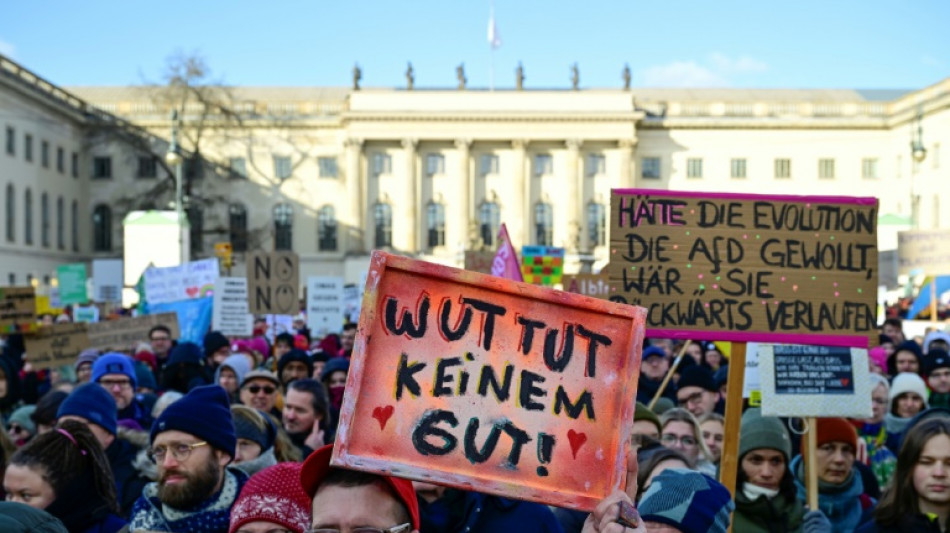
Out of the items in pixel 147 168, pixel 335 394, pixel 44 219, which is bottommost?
pixel 335 394

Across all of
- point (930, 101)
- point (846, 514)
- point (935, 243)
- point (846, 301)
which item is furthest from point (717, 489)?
point (930, 101)

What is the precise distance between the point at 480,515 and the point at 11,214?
4985cm

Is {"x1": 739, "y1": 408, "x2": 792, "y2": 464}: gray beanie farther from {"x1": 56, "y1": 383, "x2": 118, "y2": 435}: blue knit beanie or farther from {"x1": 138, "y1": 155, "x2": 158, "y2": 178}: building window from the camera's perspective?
{"x1": 138, "y1": 155, "x2": 158, "y2": 178}: building window

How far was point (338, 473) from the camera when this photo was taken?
8.96 feet

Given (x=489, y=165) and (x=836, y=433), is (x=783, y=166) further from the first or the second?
(x=836, y=433)

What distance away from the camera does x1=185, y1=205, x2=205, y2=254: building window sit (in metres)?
57.5

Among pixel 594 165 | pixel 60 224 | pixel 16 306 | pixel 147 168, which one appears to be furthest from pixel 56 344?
pixel 147 168

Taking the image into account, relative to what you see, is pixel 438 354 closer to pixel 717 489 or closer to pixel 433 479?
pixel 433 479

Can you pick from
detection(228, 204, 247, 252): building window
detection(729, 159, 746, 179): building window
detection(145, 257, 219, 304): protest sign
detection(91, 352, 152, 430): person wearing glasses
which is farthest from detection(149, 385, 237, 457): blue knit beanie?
detection(729, 159, 746, 179): building window

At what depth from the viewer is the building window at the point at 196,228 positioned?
57.5 m

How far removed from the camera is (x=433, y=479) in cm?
276

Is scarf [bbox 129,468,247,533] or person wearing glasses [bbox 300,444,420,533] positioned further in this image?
scarf [bbox 129,468,247,533]

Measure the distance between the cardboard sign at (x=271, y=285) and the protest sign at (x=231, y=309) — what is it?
0.17m

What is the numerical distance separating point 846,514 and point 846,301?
125 centimetres
